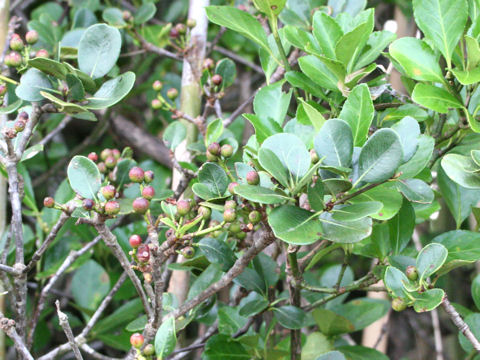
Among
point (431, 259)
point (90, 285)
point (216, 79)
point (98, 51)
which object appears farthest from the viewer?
point (90, 285)

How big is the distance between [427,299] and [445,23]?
1.02ft

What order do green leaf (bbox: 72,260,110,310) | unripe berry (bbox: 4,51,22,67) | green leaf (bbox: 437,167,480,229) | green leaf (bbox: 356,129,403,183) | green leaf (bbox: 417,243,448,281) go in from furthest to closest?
green leaf (bbox: 72,260,110,310) < green leaf (bbox: 437,167,480,229) < unripe berry (bbox: 4,51,22,67) < green leaf (bbox: 417,243,448,281) < green leaf (bbox: 356,129,403,183)

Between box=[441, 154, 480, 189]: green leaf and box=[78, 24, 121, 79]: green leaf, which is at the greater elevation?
box=[78, 24, 121, 79]: green leaf

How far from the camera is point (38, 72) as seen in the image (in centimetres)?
70

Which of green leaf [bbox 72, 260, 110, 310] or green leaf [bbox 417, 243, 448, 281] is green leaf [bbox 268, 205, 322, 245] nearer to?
green leaf [bbox 417, 243, 448, 281]

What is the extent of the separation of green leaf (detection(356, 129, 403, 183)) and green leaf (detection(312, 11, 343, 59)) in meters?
0.20

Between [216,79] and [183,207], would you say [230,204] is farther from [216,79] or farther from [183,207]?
[216,79]

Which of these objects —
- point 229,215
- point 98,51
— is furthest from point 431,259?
point 98,51

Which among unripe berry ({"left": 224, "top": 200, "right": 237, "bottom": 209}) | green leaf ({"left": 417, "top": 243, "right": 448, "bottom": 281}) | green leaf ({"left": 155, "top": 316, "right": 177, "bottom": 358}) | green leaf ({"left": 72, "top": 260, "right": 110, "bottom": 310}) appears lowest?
green leaf ({"left": 72, "top": 260, "right": 110, "bottom": 310})

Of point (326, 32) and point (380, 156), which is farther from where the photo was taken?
point (326, 32)

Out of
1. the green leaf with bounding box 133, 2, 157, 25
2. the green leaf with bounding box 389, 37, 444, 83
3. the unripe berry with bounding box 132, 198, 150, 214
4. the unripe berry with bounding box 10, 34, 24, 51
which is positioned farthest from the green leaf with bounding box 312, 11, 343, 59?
the green leaf with bounding box 133, 2, 157, 25

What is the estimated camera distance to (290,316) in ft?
2.68

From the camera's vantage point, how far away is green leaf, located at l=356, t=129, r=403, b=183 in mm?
519

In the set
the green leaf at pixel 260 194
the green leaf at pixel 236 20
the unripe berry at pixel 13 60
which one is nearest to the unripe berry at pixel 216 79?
the green leaf at pixel 236 20
